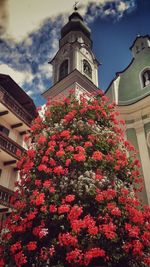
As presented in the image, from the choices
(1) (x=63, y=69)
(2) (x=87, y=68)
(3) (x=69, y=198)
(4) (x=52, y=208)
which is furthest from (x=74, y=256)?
(2) (x=87, y=68)

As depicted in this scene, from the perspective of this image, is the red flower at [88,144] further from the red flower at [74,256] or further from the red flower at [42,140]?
the red flower at [74,256]

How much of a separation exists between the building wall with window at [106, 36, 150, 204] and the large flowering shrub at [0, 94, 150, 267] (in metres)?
5.74

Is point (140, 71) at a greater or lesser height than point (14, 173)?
greater

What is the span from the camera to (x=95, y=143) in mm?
10203

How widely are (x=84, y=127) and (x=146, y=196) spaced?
629 centimetres

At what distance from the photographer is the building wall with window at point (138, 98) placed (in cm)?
1647

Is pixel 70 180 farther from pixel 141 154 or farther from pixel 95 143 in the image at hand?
pixel 141 154

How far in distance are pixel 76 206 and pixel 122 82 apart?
15126 millimetres

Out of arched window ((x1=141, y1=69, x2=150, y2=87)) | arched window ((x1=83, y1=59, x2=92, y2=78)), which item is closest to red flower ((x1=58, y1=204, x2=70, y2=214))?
arched window ((x1=141, y1=69, x2=150, y2=87))

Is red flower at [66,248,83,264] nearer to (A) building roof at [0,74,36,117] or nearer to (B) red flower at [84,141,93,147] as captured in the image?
(B) red flower at [84,141,93,147]

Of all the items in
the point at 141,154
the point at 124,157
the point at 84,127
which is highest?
the point at 141,154

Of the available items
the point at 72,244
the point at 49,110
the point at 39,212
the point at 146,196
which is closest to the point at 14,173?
the point at 49,110

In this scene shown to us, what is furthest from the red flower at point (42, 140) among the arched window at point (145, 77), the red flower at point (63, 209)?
the arched window at point (145, 77)

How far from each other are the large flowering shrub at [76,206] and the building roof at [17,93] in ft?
32.0
